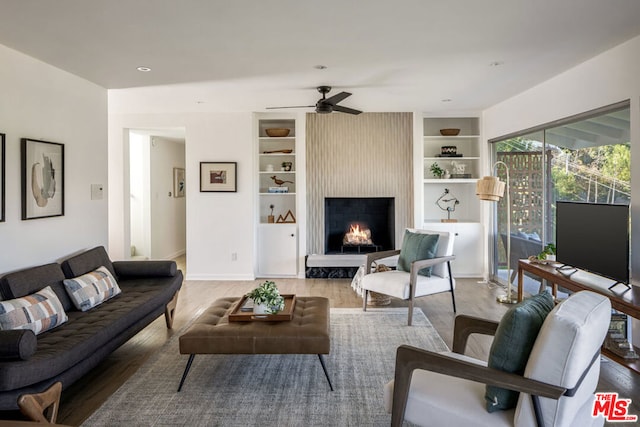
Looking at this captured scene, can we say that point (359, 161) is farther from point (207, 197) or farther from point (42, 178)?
point (42, 178)

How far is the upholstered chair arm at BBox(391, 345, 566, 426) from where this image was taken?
1502mm

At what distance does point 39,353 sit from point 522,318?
2.45 metres

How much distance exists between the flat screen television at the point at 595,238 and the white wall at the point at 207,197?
3927 mm

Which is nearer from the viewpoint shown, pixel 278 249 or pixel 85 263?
pixel 85 263

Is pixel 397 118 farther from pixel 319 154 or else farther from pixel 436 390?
pixel 436 390

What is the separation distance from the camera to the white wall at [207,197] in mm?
5879

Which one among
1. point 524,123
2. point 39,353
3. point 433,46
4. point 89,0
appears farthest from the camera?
point 524,123

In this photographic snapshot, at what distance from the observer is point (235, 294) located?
517 centimetres

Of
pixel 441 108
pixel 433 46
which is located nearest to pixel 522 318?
pixel 433 46

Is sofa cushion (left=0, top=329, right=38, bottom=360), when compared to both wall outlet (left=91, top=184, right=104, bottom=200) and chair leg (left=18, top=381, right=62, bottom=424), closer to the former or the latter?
chair leg (left=18, top=381, right=62, bottom=424)

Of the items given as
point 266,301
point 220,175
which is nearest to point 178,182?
point 220,175

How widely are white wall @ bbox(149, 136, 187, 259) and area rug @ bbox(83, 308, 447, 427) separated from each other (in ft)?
13.9

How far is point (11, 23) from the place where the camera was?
2746mm

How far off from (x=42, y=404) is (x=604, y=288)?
3.69 m
